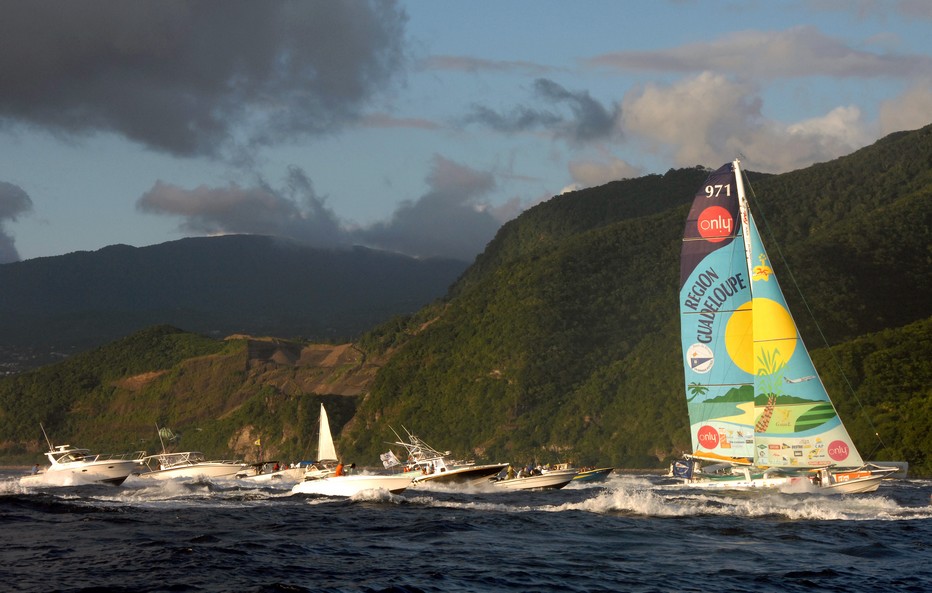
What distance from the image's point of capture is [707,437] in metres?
54.9

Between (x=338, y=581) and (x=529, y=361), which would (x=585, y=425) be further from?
(x=338, y=581)

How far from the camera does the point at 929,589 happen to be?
2917 centimetres

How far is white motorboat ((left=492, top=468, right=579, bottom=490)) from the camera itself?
71287 millimetres

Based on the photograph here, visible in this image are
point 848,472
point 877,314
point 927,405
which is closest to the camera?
point 848,472

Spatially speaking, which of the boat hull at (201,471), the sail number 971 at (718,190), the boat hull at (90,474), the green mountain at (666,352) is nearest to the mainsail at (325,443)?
the boat hull at (201,471)

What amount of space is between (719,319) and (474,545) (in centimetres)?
2018

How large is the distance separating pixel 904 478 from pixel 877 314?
57.4 meters

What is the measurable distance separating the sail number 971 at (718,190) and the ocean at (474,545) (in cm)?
1425

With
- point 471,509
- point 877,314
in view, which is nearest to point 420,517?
point 471,509

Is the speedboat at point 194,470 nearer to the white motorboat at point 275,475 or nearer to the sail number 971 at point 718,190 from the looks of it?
the white motorboat at point 275,475

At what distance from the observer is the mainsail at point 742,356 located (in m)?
50.7

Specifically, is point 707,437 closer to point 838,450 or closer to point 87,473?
point 838,450

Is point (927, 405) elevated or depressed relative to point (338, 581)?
elevated

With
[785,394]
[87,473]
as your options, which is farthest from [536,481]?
[87,473]
